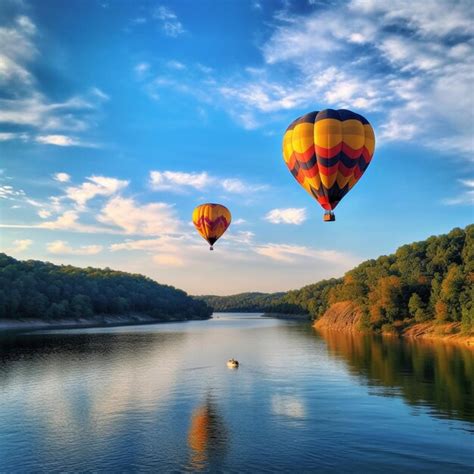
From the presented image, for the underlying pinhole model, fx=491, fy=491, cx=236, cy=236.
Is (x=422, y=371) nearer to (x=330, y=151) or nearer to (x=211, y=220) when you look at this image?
(x=330, y=151)

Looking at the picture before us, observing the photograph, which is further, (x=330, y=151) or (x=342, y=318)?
(x=342, y=318)

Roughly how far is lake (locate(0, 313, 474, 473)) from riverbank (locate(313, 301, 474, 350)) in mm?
26088

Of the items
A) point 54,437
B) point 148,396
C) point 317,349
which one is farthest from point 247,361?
point 54,437

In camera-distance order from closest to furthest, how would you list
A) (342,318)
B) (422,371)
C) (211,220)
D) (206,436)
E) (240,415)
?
(206,436) → (240,415) → (422,371) → (211,220) → (342,318)

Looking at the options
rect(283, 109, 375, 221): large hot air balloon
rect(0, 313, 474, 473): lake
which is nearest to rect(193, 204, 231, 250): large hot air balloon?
rect(0, 313, 474, 473): lake

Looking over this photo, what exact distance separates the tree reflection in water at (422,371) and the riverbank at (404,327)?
5309 millimetres

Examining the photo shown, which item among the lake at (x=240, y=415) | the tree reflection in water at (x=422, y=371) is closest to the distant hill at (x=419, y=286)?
the tree reflection in water at (x=422, y=371)

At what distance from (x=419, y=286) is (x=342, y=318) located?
105ft

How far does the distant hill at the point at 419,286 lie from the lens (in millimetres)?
107562

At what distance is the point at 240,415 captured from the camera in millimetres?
41281

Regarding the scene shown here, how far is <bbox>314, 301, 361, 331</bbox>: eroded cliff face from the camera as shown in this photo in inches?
5748

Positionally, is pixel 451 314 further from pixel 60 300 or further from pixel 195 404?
pixel 60 300

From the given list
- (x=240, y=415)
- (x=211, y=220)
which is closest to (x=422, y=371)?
(x=240, y=415)

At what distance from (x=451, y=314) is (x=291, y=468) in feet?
294
